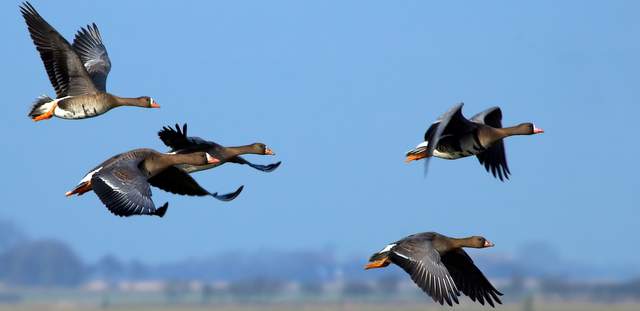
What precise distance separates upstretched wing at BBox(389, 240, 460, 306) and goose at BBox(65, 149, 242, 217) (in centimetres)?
279

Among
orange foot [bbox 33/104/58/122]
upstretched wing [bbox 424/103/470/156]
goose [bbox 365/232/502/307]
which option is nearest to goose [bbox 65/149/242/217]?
orange foot [bbox 33/104/58/122]

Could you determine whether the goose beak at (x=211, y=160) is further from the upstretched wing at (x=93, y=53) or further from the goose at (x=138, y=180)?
the upstretched wing at (x=93, y=53)

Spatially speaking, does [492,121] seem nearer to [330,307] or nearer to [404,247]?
[404,247]

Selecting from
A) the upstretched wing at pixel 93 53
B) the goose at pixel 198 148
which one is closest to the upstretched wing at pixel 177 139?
the goose at pixel 198 148

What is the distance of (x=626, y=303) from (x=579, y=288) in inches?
345

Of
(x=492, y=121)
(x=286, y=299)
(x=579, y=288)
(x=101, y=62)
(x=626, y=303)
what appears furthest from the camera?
(x=286, y=299)

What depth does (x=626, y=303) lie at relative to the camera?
82875 mm

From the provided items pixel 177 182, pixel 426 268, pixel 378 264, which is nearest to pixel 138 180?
pixel 177 182

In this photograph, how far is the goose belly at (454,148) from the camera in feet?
69.7

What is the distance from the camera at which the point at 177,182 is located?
2116 centimetres

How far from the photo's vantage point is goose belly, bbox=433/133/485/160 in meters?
21.2

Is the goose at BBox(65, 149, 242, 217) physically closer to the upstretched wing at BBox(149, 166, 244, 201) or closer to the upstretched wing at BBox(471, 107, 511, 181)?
the upstretched wing at BBox(149, 166, 244, 201)

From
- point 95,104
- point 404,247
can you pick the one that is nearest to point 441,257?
point 404,247

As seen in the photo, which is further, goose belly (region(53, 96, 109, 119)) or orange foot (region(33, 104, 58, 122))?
orange foot (region(33, 104, 58, 122))
